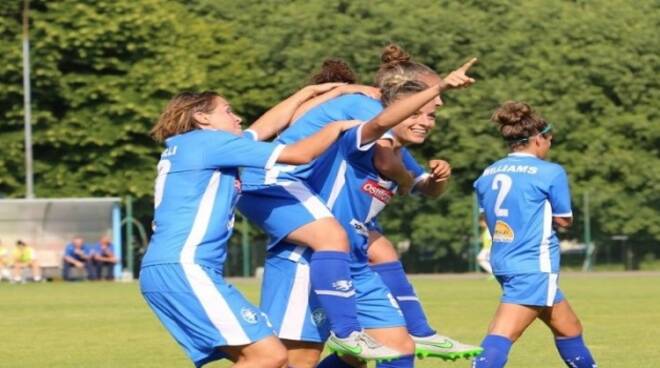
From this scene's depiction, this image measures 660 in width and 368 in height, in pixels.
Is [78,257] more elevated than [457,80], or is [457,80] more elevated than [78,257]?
[457,80]

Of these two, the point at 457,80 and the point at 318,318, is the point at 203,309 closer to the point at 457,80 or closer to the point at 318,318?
the point at 318,318

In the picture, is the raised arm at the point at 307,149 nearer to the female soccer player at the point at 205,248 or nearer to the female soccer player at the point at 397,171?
the female soccer player at the point at 205,248

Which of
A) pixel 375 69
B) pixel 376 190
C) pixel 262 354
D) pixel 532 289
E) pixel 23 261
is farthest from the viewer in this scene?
pixel 375 69

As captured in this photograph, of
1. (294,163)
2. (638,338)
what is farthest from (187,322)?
(638,338)

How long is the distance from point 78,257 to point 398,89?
27244mm

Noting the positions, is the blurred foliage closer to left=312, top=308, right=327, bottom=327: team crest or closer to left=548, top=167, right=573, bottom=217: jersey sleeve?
left=548, top=167, right=573, bottom=217: jersey sleeve

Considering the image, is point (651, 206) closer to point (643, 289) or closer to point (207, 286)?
point (643, 289)

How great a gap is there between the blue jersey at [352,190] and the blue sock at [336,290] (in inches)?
12.8

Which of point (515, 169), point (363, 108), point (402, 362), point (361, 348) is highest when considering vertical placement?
point (363, 108)

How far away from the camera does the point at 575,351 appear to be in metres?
9.71

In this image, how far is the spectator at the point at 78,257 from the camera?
3434 centimetres

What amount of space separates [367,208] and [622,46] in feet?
112

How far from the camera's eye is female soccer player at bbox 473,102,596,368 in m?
9.52

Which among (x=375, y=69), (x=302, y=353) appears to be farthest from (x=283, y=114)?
(x=375, y=69)
